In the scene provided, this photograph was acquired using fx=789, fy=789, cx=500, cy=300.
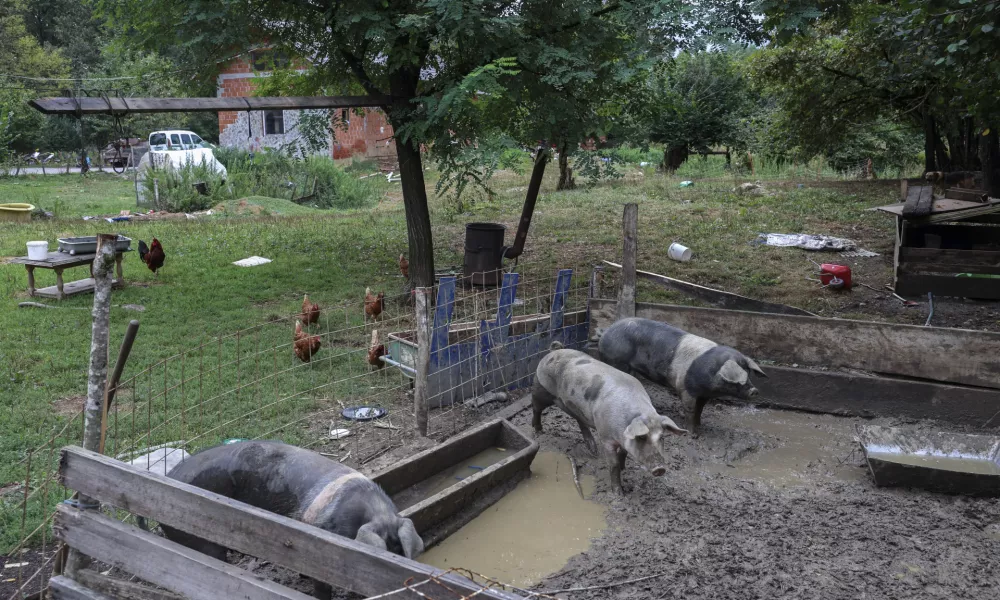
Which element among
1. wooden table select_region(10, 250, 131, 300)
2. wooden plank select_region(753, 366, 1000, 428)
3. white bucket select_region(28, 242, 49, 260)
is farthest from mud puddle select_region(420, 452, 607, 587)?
white bucket select_region(28, 242, 49, 260)

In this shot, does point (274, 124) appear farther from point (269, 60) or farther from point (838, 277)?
point (838, 277)

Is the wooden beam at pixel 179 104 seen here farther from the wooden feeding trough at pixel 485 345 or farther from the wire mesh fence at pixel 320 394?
the wooden feeding trough at pixel 485 345

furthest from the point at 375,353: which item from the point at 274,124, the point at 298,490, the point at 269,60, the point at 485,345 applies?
the point at 274,124

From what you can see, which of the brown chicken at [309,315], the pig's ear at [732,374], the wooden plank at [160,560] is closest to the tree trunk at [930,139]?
the pig's ear at [732,374]

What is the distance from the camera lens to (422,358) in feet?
19.3

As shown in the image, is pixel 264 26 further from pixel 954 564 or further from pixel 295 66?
pixel 954 564

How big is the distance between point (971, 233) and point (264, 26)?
9.82 metres

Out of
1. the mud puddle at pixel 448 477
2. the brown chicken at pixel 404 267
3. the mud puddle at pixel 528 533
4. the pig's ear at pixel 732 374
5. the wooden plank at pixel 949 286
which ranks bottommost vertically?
the mud puddle at pixel 528 533

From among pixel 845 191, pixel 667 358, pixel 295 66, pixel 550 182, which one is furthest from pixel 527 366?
pixel 550 182

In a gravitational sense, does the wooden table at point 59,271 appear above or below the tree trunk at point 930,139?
below

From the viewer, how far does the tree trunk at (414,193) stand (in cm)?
958

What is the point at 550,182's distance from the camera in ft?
74.2

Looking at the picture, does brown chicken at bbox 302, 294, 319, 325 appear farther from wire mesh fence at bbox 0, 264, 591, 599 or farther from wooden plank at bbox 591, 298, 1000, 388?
wooden plank at bbox 591, 298, 1000, 388

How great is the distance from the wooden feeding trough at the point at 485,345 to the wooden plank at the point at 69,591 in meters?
3.27
